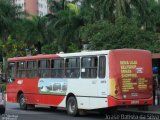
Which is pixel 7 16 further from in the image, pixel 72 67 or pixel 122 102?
pixel 122 102

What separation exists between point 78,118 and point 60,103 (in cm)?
219

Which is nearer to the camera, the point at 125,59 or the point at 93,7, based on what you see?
the point at 125,59

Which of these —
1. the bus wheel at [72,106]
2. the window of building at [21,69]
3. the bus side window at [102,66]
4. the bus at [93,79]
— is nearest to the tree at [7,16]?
the window of building at [21,69]

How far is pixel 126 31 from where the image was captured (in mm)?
27547

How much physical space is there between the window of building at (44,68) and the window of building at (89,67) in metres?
3.02

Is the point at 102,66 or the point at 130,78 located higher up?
the point at 102,66

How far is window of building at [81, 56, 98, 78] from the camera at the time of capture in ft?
63.6

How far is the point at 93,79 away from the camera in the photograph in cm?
1931

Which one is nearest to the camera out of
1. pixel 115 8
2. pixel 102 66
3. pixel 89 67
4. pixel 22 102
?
pixel 102 66

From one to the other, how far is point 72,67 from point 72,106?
176 centimetres

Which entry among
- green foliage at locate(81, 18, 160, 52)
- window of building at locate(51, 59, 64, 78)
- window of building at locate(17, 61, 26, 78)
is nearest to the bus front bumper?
window of building at locate(51, 59, 64, 78)

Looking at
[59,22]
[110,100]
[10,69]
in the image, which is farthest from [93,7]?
[110,100]

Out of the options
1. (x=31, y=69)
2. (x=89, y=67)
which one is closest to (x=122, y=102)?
(x=89, y=67)

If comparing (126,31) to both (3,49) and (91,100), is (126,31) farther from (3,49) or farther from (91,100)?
(3,49)
